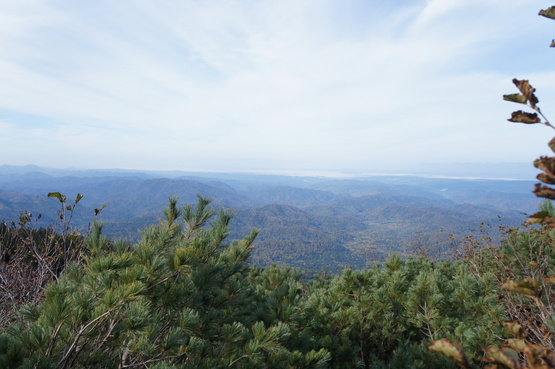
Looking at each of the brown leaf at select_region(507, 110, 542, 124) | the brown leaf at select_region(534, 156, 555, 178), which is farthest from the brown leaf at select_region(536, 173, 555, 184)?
the brown leaf at select_region(507, 110, 542, 124)

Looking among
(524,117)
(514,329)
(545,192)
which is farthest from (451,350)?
(524,117)

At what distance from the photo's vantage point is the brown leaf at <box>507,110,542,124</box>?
3.60ft

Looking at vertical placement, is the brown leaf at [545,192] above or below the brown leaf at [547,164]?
below

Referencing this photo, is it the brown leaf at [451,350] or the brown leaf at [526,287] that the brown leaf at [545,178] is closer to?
the brown leaf at [526,287]

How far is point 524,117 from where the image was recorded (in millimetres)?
1113

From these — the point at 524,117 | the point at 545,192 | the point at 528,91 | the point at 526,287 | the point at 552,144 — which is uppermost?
the point at 528,91

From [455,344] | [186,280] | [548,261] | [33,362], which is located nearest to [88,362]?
[33,362]

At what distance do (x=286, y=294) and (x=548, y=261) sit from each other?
4.69 m

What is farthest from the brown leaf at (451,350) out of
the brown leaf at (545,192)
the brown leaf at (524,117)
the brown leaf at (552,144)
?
the brown leaf at (524,117)

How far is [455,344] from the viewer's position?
3.14ft

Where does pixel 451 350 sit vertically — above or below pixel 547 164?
below

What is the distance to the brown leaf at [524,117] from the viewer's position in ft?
3.60

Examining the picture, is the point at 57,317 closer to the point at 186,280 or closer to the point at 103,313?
the point at 103,313

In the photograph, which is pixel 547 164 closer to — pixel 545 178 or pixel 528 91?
pixel 545 178
